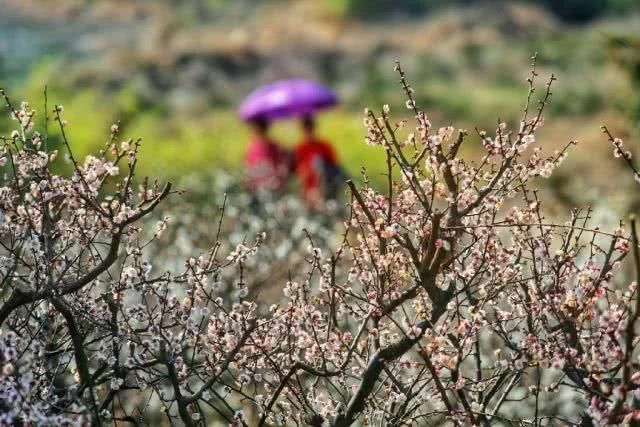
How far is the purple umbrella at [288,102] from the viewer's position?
1530 centimetres

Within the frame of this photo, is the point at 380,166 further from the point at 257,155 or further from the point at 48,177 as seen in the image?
the point at 48,177

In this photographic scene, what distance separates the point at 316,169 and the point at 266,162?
1.91ft

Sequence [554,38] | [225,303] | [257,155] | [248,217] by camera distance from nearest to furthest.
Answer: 1. [225,303]
2. [248,217]
3. [257,155]
4. [554,38]

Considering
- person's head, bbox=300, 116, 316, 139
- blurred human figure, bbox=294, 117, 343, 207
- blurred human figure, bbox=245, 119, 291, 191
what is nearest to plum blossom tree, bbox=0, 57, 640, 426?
blurred human figure, bbox=245, 119, 291, 191

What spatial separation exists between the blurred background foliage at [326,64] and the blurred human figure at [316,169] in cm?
267

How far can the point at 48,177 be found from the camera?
10.9 ft

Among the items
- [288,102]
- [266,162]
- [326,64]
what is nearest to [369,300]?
[266,162]

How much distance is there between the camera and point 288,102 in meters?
15.2

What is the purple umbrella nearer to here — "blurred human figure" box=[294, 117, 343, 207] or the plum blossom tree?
"blurred human figure" box=[294, 117, 343, 207]

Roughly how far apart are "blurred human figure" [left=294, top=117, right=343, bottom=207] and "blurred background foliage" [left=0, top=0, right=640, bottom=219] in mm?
2673

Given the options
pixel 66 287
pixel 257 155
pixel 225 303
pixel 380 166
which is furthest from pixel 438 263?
pixel 380 166

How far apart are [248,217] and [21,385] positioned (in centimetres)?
593

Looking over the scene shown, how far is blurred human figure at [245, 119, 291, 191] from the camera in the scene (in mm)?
10695

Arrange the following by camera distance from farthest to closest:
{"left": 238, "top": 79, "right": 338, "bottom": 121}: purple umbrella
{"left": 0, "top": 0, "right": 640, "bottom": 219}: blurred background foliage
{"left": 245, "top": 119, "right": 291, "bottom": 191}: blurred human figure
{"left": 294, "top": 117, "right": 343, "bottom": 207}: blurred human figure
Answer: {"left": 0, "top": 0, "right": 640, "bottom": 219}: blurred background foliage
{"left": 238, "top": 79, "right": 338, "bottom": 121}: purple umbrella
{"left": 294, "top": 117, "right": 343, "bottom": 207}: blurred human figure
{"left": 245, "top": 119, "right": 291, "bottom": 191}: blurred human figure
